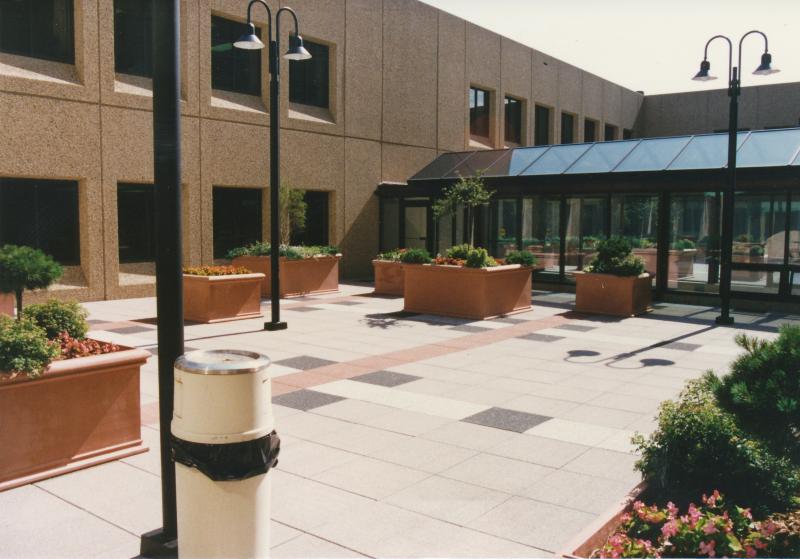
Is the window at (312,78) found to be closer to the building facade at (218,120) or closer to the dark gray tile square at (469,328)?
the building facade at (218,120)

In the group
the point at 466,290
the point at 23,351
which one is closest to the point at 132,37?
the point at 466,290

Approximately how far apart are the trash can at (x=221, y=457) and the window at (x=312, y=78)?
19154mm

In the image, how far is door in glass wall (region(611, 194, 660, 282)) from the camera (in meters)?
19.1

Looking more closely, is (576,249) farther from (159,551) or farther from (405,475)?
(159,551)

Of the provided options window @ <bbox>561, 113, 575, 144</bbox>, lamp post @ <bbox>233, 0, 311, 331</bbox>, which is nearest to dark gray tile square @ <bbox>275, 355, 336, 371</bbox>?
lamp post @ <bbox>233, 0, 311, 331</bbox>

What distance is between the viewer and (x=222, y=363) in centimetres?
373

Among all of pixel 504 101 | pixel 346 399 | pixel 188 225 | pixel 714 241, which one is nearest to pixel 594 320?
pixel 714 241

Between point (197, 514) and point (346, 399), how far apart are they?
15.4 ft

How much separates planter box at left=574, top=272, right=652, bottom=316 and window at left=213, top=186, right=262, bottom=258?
30.2 feet

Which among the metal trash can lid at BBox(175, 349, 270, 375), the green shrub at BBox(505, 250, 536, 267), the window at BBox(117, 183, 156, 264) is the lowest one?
the green shrub at BBox(505, 250, 536, 267)

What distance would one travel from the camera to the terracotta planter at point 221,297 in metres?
14.1

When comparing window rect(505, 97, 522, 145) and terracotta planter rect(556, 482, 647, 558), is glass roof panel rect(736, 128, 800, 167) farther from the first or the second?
terracotta planter rect(556, 482, 647, 558)

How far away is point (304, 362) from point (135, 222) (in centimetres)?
920

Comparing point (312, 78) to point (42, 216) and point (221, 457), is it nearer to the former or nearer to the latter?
point (42, 216)
